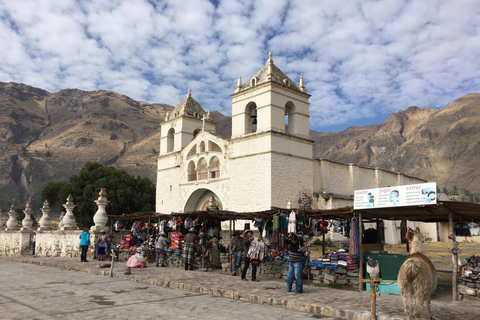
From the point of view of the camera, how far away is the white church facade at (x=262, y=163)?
73.2ft

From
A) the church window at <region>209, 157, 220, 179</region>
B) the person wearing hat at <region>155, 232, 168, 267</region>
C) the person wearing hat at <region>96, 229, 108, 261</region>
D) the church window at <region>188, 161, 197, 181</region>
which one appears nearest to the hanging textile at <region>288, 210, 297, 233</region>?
the person wearing hat at <region>155, 232, 168, 267</region>

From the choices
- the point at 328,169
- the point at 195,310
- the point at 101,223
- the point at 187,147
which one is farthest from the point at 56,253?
the point at 328,169

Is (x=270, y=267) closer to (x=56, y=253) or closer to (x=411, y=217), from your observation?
(x=411, y=217)

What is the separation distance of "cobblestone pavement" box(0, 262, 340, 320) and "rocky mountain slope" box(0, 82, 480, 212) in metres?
80.9

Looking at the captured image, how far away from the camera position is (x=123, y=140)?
403ft

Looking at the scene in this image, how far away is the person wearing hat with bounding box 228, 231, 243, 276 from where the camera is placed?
38.2 feet

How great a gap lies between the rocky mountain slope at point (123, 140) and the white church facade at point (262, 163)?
6328cm

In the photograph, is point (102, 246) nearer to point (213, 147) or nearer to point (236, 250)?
point (236, 250)

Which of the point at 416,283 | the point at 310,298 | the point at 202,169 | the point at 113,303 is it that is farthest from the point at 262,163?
the point at 416,283

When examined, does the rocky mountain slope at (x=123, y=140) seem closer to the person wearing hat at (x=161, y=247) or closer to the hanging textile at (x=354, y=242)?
the person wearing hat at (x=161, y=247)

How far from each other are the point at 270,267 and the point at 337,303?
4.23 meters

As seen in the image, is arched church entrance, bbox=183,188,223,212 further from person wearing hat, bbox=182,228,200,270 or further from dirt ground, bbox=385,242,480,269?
person wearing hat, bbox=182,228,200,270

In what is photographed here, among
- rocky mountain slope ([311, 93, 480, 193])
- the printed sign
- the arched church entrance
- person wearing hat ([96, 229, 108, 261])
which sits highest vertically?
rocky mountain slope ([311, 93, 480, 193])

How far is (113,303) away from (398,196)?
616 centimetres
